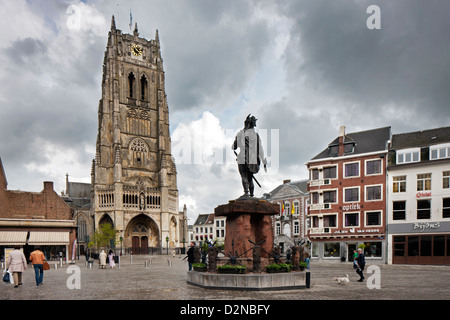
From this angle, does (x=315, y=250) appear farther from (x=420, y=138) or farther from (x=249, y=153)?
(x=249, y=153)

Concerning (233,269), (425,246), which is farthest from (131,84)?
(233,269)

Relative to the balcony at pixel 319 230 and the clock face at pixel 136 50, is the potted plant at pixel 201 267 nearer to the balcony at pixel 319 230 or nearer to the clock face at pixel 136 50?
the balcony at pixel 319 230

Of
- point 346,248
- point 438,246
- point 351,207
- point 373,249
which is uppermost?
point 351,207

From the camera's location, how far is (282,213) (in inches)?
2402

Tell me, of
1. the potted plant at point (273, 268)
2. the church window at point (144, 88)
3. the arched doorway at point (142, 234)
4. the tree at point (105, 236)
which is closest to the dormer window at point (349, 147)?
the potted plant at point (273, 268)

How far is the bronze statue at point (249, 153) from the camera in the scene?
15375 millimetres

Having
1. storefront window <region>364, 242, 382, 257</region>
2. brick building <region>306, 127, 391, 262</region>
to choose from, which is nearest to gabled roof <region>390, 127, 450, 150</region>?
brick building <region>306, 127, 391, 262</region>

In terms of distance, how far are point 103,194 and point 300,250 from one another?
59.8 m

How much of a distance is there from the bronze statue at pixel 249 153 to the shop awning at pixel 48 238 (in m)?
33.5

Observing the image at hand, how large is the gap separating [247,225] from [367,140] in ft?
99.6

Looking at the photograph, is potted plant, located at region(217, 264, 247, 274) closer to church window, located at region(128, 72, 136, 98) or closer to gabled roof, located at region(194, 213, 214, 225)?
church window, located at region(128, 72, 136, 98)

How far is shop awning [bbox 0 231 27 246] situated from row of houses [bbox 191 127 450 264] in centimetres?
2925

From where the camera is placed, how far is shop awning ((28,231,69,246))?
136 ft

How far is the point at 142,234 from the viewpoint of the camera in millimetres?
72625
